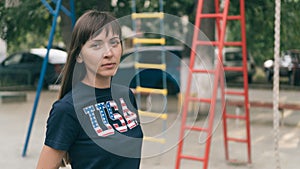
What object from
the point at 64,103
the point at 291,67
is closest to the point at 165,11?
the point at 291,67

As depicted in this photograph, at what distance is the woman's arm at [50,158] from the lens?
4.90 feet

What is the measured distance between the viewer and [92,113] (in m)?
1.52

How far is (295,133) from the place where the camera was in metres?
7.80

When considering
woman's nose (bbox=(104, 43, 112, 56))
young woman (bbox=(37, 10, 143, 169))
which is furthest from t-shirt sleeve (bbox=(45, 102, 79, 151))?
woman's nose (bbox=(104, 43, 112, 56))

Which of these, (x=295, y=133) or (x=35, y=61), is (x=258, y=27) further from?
(x=35, y=61)

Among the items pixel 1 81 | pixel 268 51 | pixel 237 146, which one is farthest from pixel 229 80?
pixel 237 146

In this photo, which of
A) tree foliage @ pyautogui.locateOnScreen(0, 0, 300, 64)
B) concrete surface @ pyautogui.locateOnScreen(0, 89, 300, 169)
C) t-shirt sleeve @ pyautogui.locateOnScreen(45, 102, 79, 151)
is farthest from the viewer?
tree foliage @ pyautogui.locateOnScreen(0, 0, 300, 64)

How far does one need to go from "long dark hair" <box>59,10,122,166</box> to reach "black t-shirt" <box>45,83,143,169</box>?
0.15 feet

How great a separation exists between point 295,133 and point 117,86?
6.66 meters

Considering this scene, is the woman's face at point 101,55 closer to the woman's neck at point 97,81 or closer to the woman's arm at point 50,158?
the woman's neck at point 97,81

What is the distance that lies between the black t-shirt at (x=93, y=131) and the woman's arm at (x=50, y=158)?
Result: 22 mm

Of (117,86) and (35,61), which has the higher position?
(117,86)

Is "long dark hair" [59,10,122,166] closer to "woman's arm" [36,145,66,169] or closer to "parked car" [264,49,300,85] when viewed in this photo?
"woman's arm" [36,145,66,169]

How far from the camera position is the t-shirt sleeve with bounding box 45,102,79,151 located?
1469 millimetres
